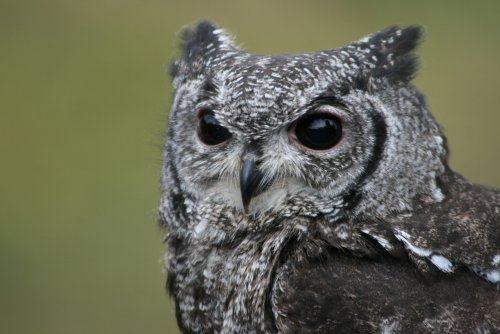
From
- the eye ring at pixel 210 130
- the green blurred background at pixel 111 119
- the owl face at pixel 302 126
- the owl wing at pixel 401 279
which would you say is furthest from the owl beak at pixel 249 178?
the green blurred background at pixel 111 119

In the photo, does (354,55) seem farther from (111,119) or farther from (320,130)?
(111,119)

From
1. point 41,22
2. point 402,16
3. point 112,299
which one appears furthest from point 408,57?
point 41,22

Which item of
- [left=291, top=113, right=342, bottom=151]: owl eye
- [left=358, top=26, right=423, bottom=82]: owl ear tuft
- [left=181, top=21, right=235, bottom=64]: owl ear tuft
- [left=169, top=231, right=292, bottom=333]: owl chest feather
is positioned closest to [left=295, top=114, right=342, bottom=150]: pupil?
[left=291, top=113, right=342, bottom=151]: owl eye

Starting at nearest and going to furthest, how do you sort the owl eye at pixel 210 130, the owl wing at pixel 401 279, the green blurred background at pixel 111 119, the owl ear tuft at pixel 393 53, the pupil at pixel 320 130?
the owl wing at pixel 401 279, the pupil at pixel 320 130, the owl eye at pixel 210 130, the owl ear tuft at pixel 393 53, the green blurred background at pixel 111 119

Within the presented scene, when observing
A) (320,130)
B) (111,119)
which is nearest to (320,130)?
(320,130)

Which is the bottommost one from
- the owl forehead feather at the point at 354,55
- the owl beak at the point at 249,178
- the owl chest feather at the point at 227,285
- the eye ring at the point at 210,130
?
the owl chest feather at the point at 227,285

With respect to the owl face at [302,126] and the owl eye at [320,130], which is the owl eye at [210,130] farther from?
the owl eye at [320,130]
